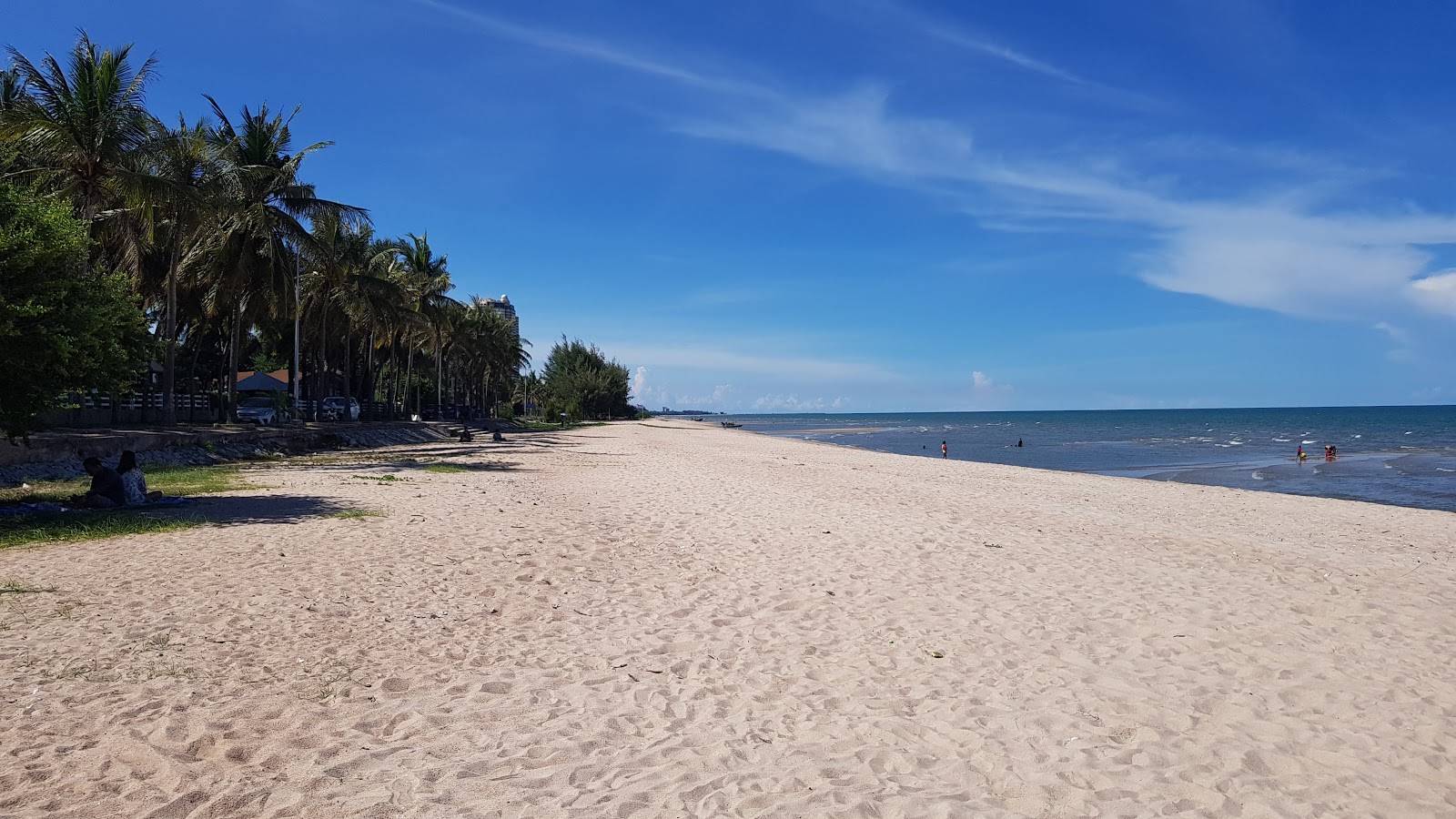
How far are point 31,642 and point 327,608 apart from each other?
5.68 feet

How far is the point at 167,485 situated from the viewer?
14.1 meters

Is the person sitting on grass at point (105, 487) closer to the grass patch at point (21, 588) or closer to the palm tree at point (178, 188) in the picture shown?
the grass patch at point (21, 588)

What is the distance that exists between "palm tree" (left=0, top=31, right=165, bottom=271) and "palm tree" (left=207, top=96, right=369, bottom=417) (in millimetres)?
5231

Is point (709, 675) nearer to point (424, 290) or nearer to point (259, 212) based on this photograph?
point (259, 212)

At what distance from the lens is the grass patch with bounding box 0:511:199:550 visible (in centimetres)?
850

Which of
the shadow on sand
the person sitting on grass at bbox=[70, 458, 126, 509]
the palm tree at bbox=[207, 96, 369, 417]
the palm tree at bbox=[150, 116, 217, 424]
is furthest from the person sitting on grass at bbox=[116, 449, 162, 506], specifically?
the palm tree at bbox=[207, 96, 369, 417]

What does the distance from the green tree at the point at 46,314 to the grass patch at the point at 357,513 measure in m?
3.52

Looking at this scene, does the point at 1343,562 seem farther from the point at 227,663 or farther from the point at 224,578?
the point at 224,578

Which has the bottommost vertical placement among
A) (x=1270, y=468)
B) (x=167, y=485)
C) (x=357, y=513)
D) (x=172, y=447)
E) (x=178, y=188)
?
(x=1270, y=468)

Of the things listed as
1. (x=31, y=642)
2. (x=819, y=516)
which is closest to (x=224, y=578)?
(x=31, y=642)

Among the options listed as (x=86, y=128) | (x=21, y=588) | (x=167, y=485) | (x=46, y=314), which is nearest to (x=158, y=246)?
(x=86, y=128)

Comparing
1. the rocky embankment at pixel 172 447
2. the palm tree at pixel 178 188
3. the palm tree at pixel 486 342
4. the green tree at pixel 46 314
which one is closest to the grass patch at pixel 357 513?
the green tree at pixel 46 314

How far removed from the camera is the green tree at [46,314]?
923 cm

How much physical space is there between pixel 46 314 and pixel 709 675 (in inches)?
385
